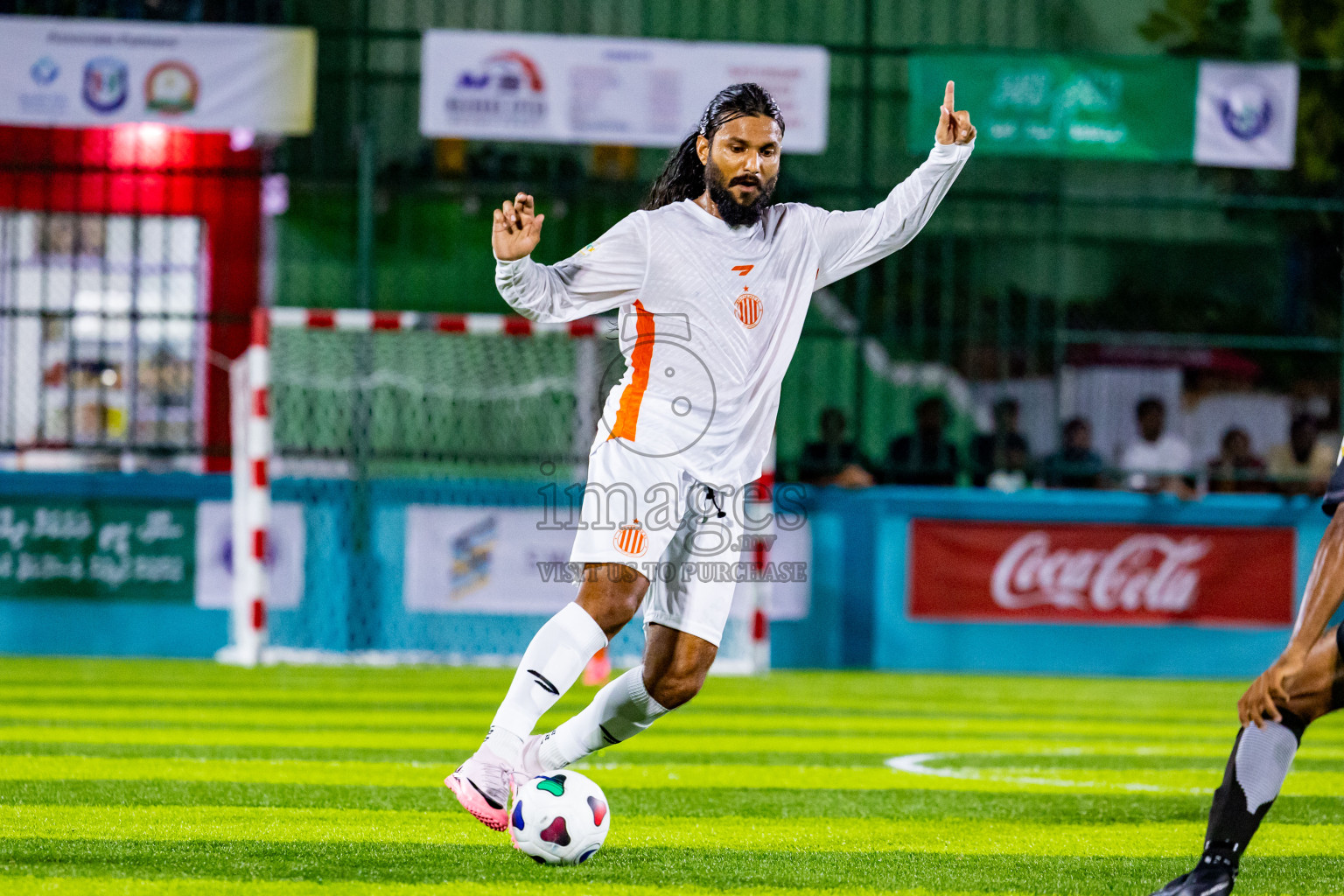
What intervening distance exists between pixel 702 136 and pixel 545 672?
1.58 metres

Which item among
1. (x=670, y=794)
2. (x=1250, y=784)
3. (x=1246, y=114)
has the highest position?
(x=1246, y=114)

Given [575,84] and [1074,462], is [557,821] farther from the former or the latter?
[1074,462]

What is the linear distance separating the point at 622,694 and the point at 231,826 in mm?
1206

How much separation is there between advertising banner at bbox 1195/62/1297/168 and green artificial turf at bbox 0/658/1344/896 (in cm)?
437

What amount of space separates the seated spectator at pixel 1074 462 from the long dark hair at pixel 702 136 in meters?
8.39

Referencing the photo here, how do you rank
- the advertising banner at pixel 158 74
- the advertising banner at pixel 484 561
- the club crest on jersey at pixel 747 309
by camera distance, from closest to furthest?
the club crest on jersey at pixel 747 309 → the advertising banner at pixel 484 561 → the advertising banner at pixel 158 74

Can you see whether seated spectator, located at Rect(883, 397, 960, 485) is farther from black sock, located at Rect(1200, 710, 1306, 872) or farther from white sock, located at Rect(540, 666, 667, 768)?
black sock, located at Rect(1200, 710, 1306, 872)

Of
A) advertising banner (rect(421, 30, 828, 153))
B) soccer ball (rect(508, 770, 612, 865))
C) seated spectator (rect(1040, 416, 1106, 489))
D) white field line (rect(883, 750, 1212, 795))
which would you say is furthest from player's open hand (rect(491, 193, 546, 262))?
seated spectator (rect(1040, 416, 1106, 489))

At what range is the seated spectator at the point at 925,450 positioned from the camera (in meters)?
13.1

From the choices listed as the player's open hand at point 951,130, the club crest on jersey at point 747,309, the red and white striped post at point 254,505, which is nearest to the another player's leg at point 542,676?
the club crest on jersey at point 747,309

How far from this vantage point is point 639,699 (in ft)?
15.7

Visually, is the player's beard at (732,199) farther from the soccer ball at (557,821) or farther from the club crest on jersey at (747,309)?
the soccer ball at (557,821)

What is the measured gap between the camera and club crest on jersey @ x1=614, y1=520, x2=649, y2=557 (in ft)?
15.1

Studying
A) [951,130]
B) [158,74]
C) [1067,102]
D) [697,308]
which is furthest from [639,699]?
[158,74]
